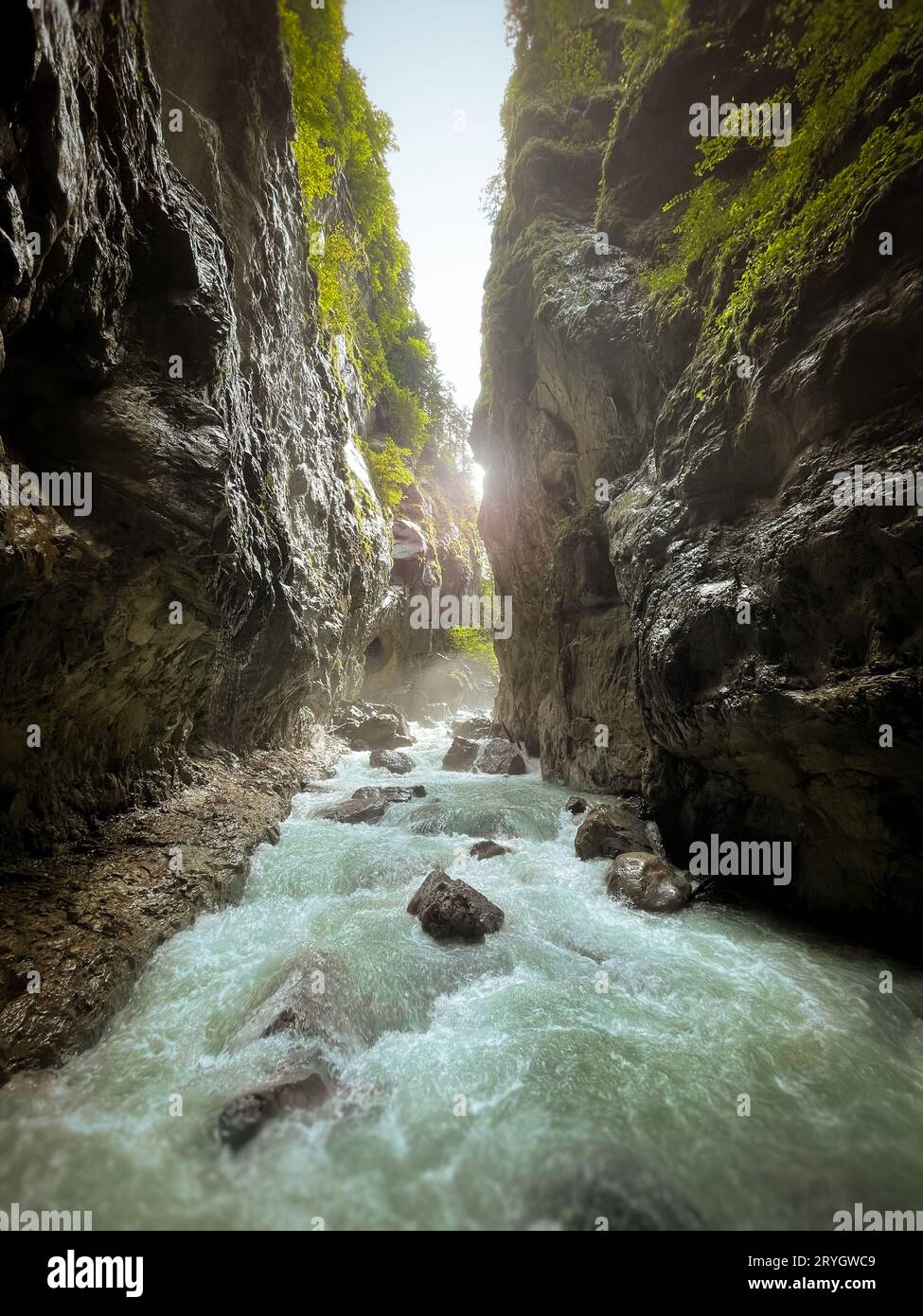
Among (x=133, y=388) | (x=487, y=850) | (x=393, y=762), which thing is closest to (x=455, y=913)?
(x=487, y=850)

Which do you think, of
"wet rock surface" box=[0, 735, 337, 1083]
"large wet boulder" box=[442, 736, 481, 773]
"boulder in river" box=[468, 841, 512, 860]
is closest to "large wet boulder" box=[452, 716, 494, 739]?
"large wet boulder" box=[442, 736, 481, 773]

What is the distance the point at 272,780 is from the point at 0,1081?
25.9 ft

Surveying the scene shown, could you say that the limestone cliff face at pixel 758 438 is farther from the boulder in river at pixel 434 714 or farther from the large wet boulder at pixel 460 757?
the boulder in river at pixel 434 714

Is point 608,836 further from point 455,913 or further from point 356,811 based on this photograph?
point 356,811

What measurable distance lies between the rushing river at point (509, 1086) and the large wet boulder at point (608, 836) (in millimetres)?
1892

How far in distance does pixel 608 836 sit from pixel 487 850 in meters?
2.13

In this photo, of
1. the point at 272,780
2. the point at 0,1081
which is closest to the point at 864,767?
the point at 0,1081

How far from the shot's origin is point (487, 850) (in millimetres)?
8938

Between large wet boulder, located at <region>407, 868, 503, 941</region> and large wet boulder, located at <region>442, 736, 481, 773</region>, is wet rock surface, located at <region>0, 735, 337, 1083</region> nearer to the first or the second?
large wet boulder, located at <region>407, 868, 503, 941</region>

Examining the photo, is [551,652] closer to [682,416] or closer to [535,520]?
[535,520]

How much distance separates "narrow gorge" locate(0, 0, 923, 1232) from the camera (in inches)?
132

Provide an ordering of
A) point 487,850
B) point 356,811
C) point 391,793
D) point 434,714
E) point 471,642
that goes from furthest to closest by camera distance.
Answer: point 471,642 < point 434,714 < point 391,793 < point 356,811 < point 487,850

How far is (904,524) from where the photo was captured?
14.9 ft

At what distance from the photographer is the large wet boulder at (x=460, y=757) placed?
18.2 meters
